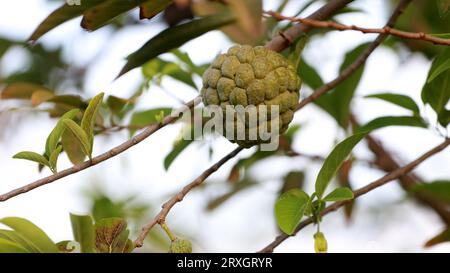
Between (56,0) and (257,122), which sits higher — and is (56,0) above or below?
above

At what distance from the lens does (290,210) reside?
1.51m

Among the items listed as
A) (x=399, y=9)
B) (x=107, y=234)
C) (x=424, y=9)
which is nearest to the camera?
(x=107, y=234)

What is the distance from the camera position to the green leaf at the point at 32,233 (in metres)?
1.41

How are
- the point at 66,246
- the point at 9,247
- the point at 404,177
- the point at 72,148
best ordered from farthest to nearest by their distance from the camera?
the point at 404,177 → the point at 72,148 → the point at 66,246 → the point at 9,247

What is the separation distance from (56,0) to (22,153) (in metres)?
1.70

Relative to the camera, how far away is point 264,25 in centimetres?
212

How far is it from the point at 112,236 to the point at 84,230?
6 cm

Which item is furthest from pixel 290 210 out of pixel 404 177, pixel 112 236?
pixel 404 177

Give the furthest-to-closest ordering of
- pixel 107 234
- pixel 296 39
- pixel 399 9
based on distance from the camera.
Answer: pixel 399 9, pixel 296 39, pixel 107 234

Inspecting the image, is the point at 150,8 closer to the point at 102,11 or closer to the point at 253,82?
the point at 102,11

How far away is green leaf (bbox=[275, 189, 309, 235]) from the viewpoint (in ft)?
4.82

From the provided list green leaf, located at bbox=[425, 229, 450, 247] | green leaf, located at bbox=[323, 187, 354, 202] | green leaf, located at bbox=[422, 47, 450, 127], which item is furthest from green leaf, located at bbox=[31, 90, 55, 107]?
green leaf, located at bbox=[425, 229, 450, 247]

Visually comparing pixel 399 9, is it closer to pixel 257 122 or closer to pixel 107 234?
pixel 257 122
